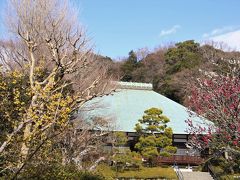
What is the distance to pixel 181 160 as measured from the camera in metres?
22.6

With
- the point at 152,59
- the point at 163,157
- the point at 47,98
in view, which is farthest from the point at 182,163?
the point at 152,59

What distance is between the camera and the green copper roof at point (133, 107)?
2349 centimetres

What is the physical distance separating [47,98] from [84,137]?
1013 centimetres

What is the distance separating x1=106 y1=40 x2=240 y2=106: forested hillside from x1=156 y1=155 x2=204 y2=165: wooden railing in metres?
11.6

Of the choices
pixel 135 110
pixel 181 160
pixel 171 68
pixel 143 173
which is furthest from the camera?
pixel 171 68

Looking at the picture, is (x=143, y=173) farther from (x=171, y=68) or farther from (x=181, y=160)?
(x=171, y=68)

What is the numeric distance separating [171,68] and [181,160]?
58.8 ft

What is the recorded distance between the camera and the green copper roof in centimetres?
2349

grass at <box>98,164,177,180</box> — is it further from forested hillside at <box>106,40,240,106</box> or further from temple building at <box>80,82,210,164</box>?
forested hillside at <box>106,40,240,106</box>

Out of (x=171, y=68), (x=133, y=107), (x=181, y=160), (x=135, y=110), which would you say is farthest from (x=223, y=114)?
(x=171, y=68)

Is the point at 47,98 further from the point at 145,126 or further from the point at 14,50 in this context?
the point at 145,126

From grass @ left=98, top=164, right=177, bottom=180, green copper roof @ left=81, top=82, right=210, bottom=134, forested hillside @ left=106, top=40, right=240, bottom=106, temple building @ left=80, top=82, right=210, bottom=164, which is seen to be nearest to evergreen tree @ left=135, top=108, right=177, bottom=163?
grass @ left=98, top=164, right=177, bottom=180

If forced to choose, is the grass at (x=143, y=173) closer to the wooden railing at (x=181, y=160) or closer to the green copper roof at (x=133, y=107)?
the wooden railing at (x=181, y=160)

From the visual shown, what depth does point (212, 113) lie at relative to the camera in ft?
23.5
